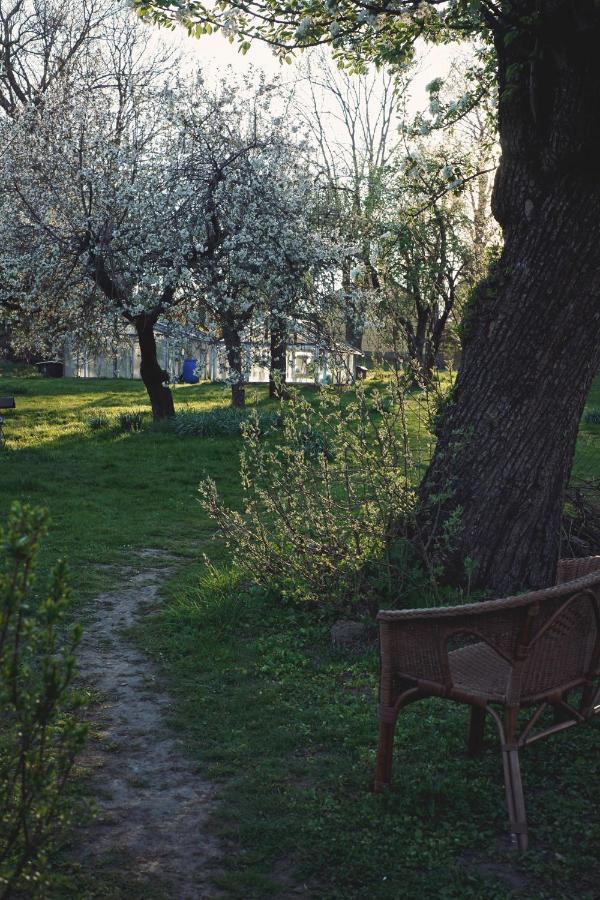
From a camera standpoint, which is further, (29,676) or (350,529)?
(350,529)

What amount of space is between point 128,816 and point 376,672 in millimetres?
2120

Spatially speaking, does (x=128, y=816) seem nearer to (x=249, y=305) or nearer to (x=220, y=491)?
(x=220, y=491)

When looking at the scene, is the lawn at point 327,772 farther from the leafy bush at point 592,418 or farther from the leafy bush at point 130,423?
the leafy bush at point 592,418

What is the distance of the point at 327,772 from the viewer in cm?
426

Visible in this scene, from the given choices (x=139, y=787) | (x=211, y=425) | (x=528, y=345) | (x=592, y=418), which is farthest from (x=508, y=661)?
(x=592, y=418)

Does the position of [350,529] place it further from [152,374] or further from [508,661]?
[152,374]

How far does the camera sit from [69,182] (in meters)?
16.5

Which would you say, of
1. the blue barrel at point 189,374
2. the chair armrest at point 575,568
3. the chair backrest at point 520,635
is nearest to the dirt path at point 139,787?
the chair backrest at point 520,635

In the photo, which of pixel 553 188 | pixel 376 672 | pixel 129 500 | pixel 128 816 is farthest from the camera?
pixel 129 500

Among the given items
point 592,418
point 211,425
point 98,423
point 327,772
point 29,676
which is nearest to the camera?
point 29,676

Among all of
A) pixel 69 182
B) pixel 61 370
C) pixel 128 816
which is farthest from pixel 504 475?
pixel 61 370

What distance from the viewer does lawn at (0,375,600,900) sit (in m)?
3.37

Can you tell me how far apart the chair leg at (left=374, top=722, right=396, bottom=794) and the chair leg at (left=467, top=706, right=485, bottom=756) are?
531 mm

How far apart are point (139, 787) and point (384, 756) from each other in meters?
1.13
